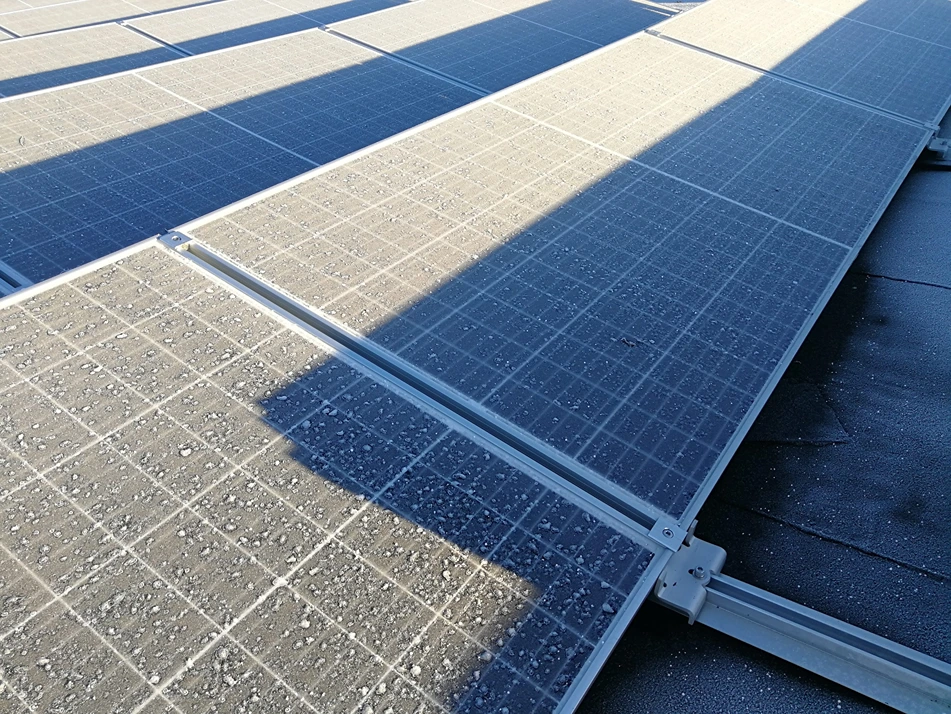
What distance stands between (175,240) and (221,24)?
7.99 m

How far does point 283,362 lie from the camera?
3951mm

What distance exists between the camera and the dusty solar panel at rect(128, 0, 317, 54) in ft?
34.8

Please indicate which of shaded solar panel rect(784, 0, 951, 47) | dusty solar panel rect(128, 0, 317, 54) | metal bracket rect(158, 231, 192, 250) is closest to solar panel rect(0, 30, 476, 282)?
metal bracket rect(158, 231, 192, 250)

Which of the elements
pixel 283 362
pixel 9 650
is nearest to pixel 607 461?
pixel 283 362

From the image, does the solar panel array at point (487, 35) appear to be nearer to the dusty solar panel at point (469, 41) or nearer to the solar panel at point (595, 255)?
the dusty solar panel at point (469, 41)

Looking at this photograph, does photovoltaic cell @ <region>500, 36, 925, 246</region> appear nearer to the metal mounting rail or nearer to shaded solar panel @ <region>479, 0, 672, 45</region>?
the metal mounting rail

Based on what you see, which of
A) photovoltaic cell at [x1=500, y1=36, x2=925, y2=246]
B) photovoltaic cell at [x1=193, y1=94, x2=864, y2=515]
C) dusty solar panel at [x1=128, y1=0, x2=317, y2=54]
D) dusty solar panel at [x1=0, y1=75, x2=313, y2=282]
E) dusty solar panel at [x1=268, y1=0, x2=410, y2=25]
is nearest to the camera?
photovoltaic cell at [x1=193, y1=94, x2=864, y2=515]

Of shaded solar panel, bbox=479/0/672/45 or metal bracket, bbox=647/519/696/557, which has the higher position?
metal bracket, bbox=647/519/696/557

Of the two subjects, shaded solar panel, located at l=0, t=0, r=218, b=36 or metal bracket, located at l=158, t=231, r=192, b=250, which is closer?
metal bracket, located at l=158, t=231, r=192, b=250

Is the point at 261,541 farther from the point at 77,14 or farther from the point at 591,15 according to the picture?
the point at 591,15

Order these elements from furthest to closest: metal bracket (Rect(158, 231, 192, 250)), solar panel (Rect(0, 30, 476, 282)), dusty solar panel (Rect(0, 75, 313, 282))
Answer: solar panel (Rect(0, 30, 476, 282)) < dusty solar panel (Rect(0, 75, 313, 282)) < metal bracket (Rect(158, 231, 192, 250))

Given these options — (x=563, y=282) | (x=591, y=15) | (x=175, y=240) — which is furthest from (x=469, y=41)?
(x=175, y=240)

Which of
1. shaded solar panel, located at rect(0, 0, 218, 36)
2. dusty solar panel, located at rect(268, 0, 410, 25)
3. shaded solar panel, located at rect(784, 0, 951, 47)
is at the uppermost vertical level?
shaded solar panel, located at rect(784, 0, 951, 47)

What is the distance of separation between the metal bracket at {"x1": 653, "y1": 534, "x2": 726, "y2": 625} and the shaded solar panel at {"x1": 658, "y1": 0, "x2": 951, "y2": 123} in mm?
6548
